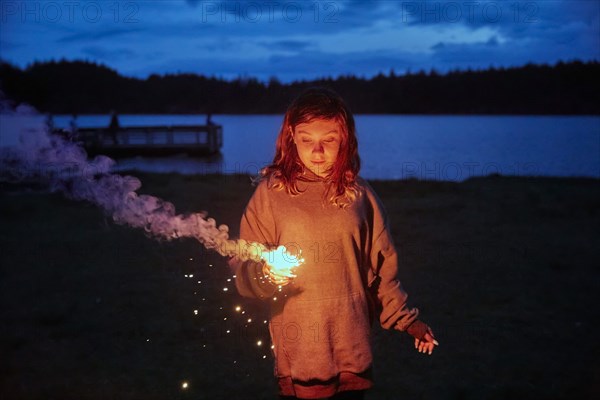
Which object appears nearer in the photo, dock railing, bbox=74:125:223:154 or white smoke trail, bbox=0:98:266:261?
white smoke trail, bbox=0:98:266:261

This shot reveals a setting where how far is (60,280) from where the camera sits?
27.7 ft

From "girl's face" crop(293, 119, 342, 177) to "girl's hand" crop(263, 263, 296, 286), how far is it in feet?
1.80

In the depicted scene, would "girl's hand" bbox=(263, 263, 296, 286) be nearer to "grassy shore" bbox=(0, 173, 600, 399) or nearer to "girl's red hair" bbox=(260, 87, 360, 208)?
"girl's red hair" bbox=(260, 87, 360, 208)

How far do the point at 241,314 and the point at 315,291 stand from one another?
448cm

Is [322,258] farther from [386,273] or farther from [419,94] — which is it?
[419,94]

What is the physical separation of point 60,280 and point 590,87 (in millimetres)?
72053

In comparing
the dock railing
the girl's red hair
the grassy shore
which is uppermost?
the girl's red hair

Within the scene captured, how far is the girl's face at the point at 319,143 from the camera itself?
2.84 meters

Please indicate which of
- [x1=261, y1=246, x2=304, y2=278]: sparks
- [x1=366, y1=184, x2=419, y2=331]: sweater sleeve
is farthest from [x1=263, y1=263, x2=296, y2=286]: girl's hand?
[x1=366, y1=184, x2=419, y2=331]: sweater sleeve

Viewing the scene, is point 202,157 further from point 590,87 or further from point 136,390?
point 590,87

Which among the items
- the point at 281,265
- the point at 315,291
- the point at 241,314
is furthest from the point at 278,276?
the point at 241,314

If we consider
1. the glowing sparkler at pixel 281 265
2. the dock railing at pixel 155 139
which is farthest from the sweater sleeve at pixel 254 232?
the dock railing at pixel 155 139

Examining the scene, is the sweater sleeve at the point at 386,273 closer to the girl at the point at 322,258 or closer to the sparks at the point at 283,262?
the girl at the point at 322,258

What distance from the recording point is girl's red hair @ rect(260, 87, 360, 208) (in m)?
2.82
